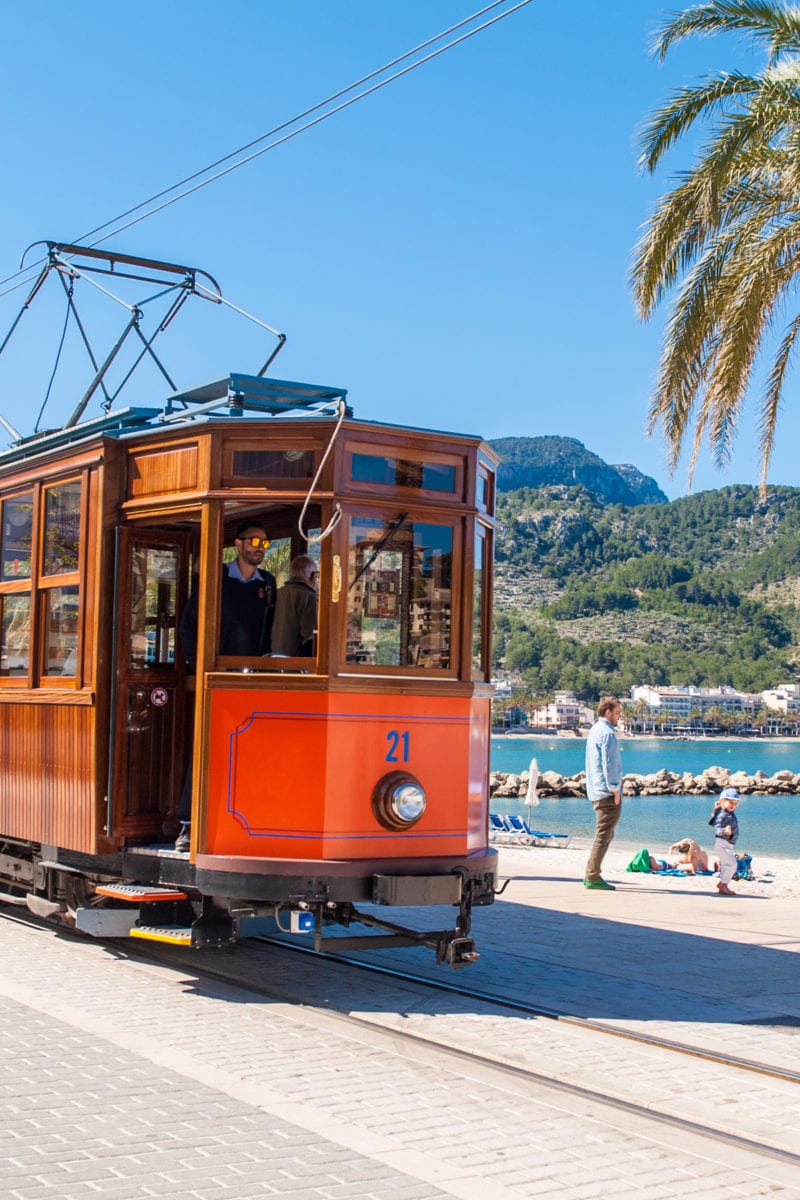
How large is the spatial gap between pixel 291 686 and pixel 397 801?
904 millimetres

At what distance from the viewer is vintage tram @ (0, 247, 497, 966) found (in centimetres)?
802

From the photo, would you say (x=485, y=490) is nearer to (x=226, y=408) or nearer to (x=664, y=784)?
(x=226, y=408)

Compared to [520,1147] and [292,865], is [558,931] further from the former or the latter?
[520,1147]

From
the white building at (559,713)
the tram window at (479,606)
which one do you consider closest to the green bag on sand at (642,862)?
the tram window at (479,606)

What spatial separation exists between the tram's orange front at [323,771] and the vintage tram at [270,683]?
0.04ft

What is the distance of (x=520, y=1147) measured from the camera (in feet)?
17.7

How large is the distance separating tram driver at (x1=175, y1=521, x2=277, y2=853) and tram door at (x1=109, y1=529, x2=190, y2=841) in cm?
43

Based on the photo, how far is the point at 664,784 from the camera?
2544 inches

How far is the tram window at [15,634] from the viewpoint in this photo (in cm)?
1011

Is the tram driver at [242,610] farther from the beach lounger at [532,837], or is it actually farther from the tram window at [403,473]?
the beach lounger at [532,837]

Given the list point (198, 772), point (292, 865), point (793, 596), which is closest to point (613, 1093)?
point (292, 865)

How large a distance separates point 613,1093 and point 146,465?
4828mm

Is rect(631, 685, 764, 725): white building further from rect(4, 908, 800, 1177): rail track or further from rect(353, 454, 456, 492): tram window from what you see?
rect(353, 454, 456, 492): tram window

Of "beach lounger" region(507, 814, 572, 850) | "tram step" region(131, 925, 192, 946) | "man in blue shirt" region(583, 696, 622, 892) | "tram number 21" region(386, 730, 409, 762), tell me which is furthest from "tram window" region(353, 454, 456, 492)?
"beach lounger" region(507, 814, 572, 850)
